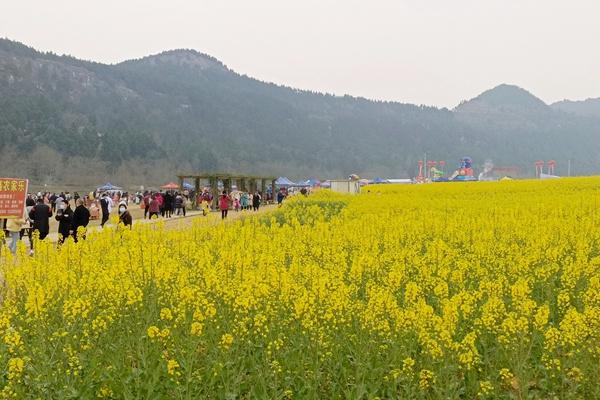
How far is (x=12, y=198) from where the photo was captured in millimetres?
15266

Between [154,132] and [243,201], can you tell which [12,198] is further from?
[154,132]

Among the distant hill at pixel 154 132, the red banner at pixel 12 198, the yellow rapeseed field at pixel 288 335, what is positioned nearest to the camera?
the yellow rapeseed field at pixel 288 335

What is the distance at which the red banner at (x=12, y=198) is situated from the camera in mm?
15108

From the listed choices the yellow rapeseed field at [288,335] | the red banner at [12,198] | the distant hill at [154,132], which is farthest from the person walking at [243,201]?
the distant hill at [154,132]

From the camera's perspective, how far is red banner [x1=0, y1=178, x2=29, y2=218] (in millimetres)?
15108

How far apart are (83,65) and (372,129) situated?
303 ft

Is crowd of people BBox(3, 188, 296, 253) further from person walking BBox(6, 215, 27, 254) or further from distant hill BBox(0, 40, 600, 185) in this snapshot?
distant hill BBox(0, 40, 600, 185)

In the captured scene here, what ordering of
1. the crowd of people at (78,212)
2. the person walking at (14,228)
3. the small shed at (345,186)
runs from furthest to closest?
the small shed at (345,186) → the person walking at (14,228) → the crowd of people at (78,212)

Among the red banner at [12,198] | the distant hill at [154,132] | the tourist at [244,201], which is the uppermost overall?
the distant hill at [154,132]

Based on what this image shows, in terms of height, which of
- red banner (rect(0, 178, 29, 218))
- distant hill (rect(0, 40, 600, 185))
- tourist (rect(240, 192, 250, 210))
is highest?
distant hill (rect(0, 40, 600, 185))

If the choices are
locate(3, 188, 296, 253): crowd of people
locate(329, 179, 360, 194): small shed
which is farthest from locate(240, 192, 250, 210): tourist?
locate(329, 179, 360, 194): small shed

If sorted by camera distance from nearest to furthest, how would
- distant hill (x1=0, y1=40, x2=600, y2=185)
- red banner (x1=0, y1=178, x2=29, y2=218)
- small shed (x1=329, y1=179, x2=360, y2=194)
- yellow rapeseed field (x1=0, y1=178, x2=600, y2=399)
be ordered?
yellow rapeseed field (x1=0, y1=178, x2=600, y2=399) < red banner (x1=0, y1=178, x2=29, y2=218) < small shed (x1=329, y1=179, x2=360, y2=194) < distant hill (x1=0, y1=40, x2=600, y2=185)

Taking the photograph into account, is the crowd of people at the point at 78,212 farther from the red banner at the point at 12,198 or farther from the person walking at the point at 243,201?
the red banner at the point at 12,198

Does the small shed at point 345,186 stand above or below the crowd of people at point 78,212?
above
